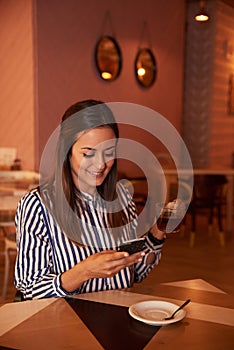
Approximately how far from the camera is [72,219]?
63.3 inches

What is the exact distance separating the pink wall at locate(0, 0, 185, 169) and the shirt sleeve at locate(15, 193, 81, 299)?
3445 millimetres

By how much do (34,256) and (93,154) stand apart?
1.33 feet

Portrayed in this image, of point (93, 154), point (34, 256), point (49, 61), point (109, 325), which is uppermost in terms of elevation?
point (49, 61)

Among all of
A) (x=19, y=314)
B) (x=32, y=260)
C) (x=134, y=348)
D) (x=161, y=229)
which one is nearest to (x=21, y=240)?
(x=32, y=260)

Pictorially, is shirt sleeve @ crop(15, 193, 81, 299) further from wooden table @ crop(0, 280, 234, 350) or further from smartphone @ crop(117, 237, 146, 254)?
smartphone @ crop(117, 237, 146, 254)

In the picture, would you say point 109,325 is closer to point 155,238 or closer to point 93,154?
point 155,238

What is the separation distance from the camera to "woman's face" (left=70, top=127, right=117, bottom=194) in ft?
5.07

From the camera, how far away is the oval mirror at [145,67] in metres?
5.97

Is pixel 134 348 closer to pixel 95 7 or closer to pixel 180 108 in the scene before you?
pixel 95 7

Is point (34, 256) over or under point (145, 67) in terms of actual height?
under

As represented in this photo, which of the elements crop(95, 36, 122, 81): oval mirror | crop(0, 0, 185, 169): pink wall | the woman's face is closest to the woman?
the woman's face

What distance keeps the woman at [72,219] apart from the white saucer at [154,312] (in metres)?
0.20

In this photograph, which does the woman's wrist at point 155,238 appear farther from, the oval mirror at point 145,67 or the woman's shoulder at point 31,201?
the oval mirror at point 145,67

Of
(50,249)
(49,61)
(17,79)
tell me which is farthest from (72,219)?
(17,79)
